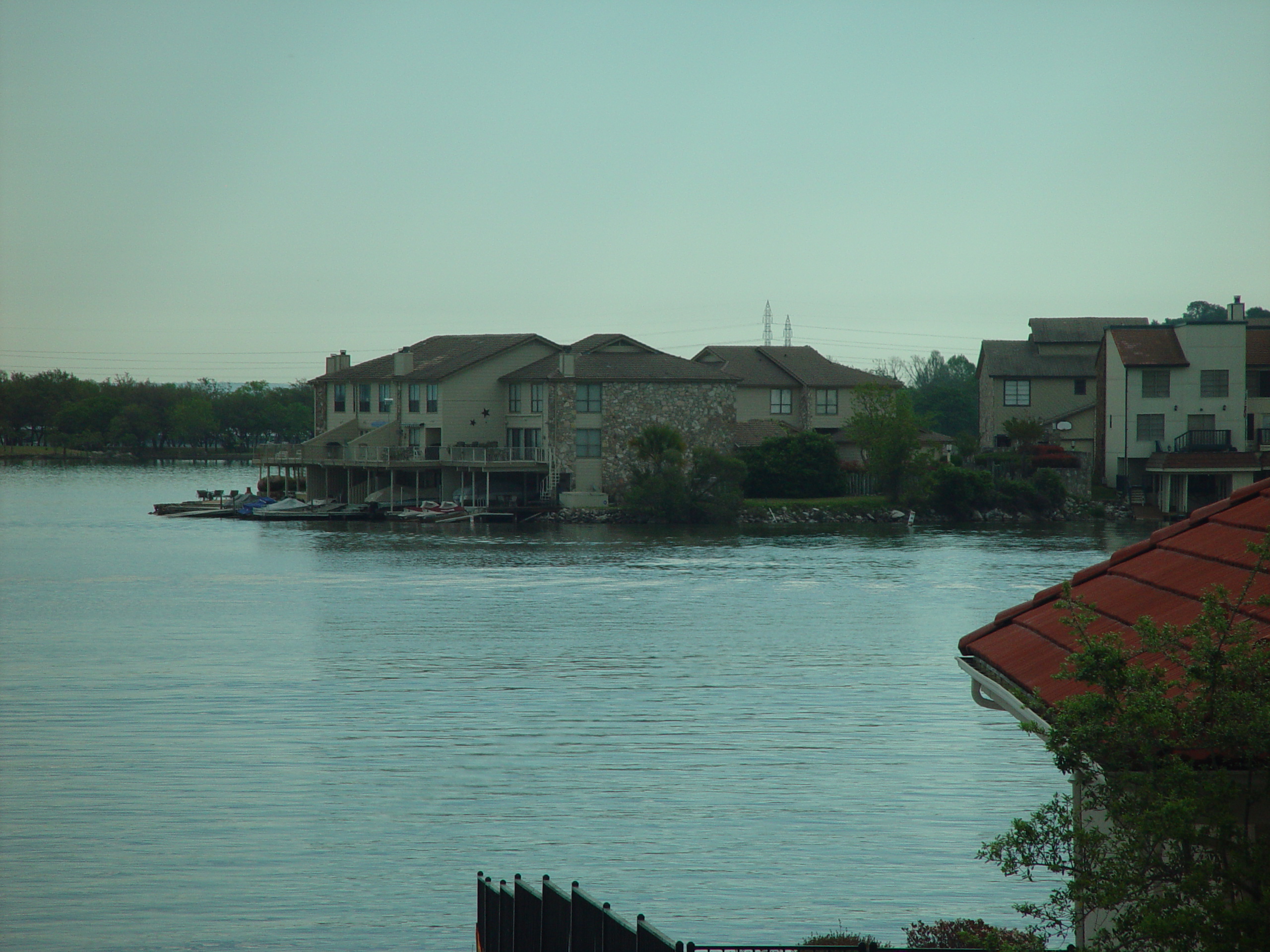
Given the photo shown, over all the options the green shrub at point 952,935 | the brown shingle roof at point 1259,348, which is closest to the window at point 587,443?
the brown shingle roof at point 1259,348

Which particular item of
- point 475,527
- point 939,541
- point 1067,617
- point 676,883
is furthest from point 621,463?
point 1067,617

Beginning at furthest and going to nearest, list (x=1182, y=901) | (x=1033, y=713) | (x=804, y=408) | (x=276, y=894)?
(x=804, y=408) → (x=276, y=894) → (x=1033, y=713) → (x=1182, y=901)

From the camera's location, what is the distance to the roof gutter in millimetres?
5867

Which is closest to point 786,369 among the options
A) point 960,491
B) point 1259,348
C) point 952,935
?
point 960,491

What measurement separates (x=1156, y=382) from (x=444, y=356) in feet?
132

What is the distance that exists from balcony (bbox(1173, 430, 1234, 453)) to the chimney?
7.35 meters

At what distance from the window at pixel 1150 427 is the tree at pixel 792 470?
1655cm

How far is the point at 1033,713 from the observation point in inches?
233

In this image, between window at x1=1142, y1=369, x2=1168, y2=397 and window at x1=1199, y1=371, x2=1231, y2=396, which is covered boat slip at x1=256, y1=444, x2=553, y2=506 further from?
window at x1=1199, y1=371, x2=1231, y2=396

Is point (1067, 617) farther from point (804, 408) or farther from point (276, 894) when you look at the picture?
point (804, 408)

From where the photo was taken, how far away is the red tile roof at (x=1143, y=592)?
602 centimetres

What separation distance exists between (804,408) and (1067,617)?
73.6 metres

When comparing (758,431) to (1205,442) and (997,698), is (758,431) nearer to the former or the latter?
(1205,442)

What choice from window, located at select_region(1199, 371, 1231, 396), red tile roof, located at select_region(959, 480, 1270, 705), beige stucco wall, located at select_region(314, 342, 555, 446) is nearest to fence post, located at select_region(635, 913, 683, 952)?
red tile roof, located at select_region(959, 480, 1270, 705)
